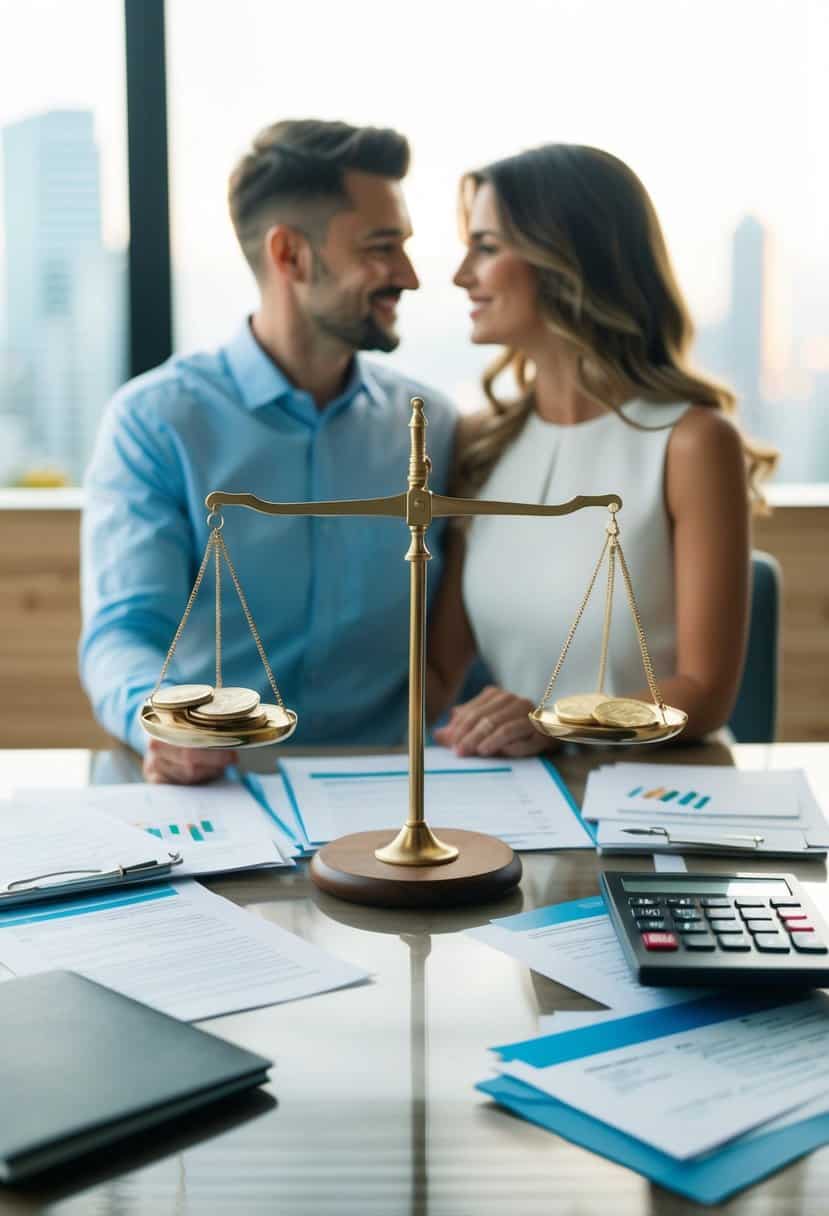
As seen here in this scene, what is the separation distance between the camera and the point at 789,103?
340 cm

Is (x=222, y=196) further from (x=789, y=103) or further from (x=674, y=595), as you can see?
(x=674, y=595)

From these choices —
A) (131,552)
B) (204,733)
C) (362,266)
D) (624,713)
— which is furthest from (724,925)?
(362,266)

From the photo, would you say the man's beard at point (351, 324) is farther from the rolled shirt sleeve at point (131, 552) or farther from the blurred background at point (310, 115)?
the blurred background at point (310, 115)

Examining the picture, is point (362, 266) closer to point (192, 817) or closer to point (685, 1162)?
point (192, 817)

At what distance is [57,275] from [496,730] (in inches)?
87.2


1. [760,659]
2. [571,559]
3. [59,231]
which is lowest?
[760,659]

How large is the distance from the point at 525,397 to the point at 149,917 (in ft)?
4.60

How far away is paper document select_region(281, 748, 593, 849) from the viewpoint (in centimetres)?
135

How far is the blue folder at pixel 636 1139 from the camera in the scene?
0.75 m

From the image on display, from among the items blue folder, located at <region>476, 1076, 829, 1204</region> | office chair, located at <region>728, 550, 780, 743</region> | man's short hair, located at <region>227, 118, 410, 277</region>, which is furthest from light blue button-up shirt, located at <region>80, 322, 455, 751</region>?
blue folder, located at <region>476, 1076, 829, 1204</region>

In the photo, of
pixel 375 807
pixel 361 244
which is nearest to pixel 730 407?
pixel 361 244

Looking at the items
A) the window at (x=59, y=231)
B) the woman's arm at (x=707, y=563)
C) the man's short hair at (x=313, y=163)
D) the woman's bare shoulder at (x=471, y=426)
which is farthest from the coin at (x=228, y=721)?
the window at (x=59, y=231)

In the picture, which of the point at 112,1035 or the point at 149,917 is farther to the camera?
the point at 149,917

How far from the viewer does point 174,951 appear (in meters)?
1.05
